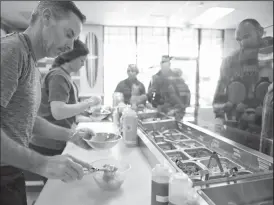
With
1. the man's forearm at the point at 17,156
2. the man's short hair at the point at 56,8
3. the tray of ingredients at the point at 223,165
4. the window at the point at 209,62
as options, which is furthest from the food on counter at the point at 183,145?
the man's short hair at the point at 56,8

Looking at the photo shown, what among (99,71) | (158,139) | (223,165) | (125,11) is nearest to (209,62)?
(158,139)

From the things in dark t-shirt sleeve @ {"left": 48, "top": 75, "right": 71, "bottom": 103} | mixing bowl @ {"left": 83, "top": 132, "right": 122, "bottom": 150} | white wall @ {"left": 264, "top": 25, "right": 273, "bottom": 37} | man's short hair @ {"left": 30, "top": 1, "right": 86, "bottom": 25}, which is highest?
man's short hair @ {"left": 30, "top": 1, "right": 86, "bottom": 25}

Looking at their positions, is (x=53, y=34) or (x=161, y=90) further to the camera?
(x=161, y=90)

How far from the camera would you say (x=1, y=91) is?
80cm

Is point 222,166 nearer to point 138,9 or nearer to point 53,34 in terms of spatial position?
point 53,34

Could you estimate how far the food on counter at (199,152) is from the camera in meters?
1.42

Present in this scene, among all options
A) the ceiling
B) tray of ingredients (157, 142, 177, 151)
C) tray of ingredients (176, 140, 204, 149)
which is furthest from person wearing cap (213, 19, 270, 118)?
the ceiling

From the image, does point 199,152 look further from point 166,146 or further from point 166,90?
point 166,90

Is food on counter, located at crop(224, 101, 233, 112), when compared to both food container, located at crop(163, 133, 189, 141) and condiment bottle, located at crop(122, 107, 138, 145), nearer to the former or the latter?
food container, located at crop(163, 133, 189, 141)

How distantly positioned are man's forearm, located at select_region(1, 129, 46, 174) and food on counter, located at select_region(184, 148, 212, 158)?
0.95 meters

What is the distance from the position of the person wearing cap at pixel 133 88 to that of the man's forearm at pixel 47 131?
1.53m

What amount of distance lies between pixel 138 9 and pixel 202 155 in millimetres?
4622

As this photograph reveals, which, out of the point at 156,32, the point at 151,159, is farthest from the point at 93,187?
the point at 156,32

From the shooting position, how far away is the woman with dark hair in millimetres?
1688
